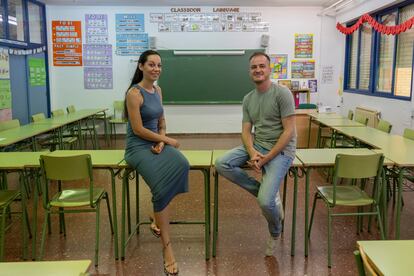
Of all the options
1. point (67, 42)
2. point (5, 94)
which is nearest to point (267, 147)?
point (5, 94)

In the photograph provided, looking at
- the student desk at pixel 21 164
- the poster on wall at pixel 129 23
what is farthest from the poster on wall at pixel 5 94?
the student desk at pixel 21 164

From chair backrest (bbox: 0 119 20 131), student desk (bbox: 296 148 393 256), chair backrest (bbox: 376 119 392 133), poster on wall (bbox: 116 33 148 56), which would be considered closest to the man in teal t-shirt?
student desk (bbox: 296 148 393 256)

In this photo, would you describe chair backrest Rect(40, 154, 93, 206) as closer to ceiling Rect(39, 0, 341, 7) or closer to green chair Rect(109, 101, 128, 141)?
green chair Rect(109, 101, 128, 141)

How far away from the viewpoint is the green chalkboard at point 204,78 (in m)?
8.09

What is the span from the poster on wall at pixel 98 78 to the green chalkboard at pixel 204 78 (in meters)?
1.10

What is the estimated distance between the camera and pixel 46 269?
54.0 inches

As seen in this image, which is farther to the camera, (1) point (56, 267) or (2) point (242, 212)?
(2) point (242, 212)

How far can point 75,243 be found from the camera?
318cm

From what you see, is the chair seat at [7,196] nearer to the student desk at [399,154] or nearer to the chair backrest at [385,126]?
the student desk at [399,154]

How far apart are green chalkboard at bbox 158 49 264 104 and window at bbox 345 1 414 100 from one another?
194 centimetres

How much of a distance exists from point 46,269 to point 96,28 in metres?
7.42


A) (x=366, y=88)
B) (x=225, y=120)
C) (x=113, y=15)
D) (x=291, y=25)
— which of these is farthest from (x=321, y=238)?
(x=113, y=15)

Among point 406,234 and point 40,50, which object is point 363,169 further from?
point 40,50

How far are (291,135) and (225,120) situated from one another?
18.7ft
